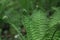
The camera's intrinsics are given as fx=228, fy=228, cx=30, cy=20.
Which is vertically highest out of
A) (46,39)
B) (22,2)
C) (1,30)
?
(22,2)

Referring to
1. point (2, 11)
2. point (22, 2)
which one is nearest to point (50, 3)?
point (22, 2)

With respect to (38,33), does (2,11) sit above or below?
above

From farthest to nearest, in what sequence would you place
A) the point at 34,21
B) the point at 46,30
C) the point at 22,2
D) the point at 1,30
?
1. the point at 1,30
2. the point at 22,2
3. the point at 34,21
4. the point at 46,30

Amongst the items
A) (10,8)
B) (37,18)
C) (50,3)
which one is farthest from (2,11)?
(37,18)

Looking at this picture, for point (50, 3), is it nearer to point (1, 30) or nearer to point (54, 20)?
point (1, 30)

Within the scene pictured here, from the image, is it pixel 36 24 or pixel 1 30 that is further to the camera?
pixel 1 30

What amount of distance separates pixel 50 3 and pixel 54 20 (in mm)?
1449

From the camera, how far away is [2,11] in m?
4.06

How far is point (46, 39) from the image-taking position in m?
2.52

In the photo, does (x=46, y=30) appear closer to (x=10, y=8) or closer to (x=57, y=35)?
(x=57, y=35)

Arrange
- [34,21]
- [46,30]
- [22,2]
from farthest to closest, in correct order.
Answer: [22,2] → [34,21] → [46,30]

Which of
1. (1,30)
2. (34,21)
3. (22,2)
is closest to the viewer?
(34,21)

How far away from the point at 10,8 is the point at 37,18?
1587 mm

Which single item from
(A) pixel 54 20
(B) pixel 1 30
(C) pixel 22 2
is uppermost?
(C) pixel 22 2
